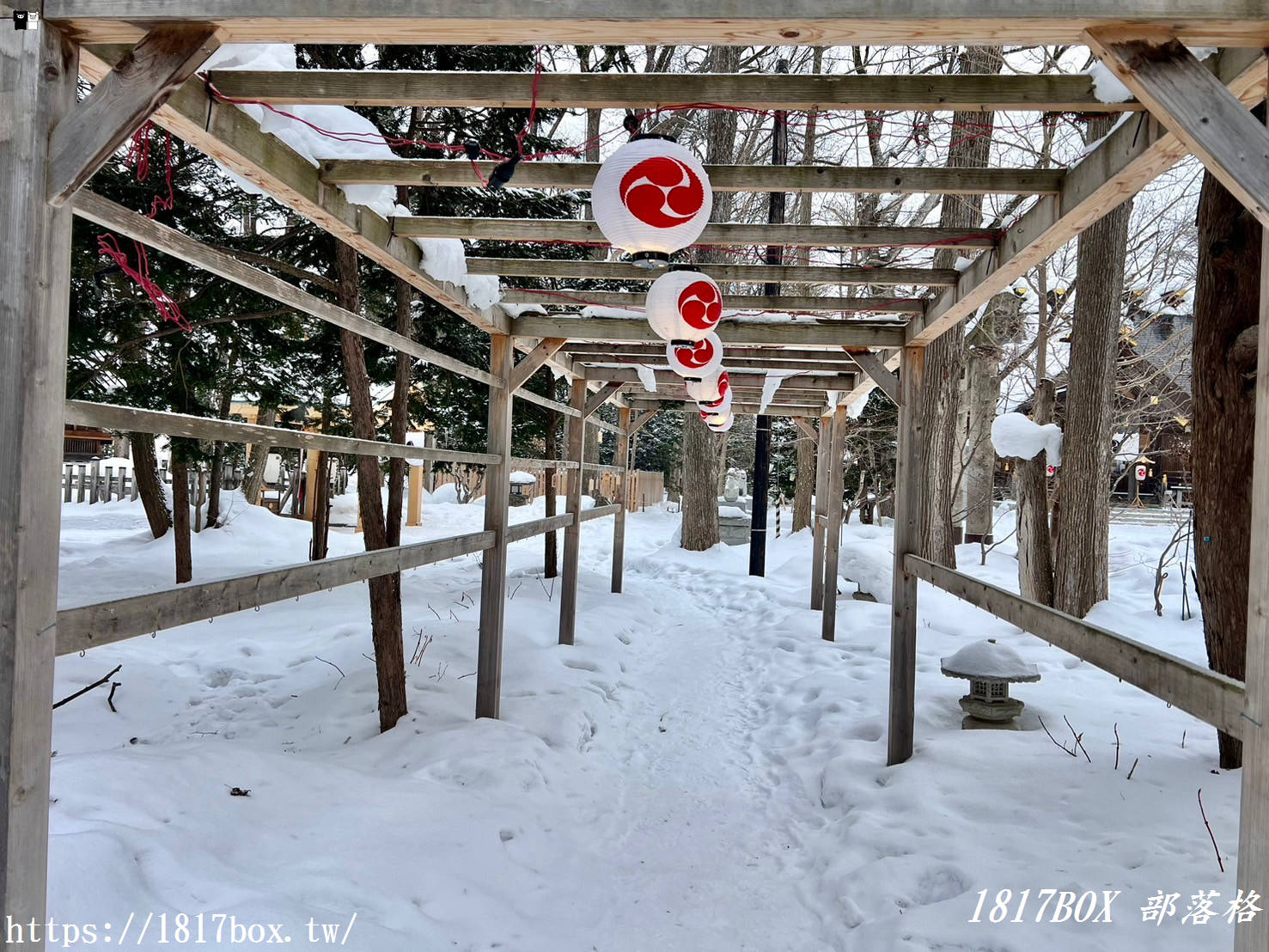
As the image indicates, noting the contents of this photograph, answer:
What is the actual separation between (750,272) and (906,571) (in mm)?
2145

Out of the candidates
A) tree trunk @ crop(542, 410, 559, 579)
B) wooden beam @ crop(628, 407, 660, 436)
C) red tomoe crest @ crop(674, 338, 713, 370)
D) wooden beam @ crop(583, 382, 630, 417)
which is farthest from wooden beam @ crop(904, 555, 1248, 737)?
wooden beam @ crop(628, 407, 660, 436)

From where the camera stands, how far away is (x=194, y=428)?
227cm

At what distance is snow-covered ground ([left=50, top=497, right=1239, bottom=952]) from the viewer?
283cm

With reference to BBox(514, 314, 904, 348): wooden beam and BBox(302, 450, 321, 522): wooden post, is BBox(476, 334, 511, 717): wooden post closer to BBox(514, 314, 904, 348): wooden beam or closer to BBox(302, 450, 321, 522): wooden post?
BBox(514, 314, 904, 348): wooden beam

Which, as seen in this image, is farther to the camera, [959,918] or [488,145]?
[488,145]

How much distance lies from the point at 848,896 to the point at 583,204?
5518mm

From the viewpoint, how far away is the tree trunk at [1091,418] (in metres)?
8.02

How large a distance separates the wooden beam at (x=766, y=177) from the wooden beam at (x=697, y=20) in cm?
112

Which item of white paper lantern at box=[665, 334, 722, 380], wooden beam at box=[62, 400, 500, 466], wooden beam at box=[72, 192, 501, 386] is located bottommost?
wooden beam at box=[62, 400, 500, 466]

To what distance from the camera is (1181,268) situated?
13.9m

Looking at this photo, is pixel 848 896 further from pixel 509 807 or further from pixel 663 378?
pixel 663 378

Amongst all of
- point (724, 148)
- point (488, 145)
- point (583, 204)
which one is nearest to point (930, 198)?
point (724, 148)

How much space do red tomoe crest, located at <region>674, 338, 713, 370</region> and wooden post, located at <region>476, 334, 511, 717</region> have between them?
1384 mm

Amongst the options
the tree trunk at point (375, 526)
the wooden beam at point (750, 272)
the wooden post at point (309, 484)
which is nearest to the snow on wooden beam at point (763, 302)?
the wooden beam at point (750, 272)
